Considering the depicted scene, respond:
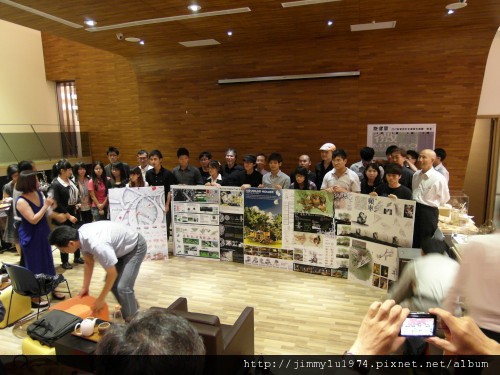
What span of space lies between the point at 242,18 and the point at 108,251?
4484 millimetres

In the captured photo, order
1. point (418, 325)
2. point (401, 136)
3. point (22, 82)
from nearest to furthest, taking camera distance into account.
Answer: point (418, 325) → point (401, 136) → point (22, 82)

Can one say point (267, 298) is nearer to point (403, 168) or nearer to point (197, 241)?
point (197, 241)

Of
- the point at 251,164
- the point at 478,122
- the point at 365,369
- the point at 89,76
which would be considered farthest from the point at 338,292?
the point at 89,76

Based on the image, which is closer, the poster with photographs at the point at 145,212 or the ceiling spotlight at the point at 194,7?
the ceiling spotlight at the point at 194,7

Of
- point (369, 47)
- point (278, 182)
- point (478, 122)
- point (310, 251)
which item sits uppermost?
point (369, 47)

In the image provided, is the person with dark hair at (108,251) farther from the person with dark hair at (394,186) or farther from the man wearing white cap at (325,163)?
the man wearing white cap at (325,163)

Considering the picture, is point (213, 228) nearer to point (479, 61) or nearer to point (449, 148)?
point (449, 148)

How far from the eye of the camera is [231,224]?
17.9 feet

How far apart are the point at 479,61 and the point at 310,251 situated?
16.8 feet

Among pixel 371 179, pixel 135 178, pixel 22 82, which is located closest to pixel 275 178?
pixel 371 179

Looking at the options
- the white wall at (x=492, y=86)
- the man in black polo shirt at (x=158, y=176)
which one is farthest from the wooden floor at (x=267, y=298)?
the white wall at (x=492, y=86)

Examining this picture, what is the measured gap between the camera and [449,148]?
22.5 ft

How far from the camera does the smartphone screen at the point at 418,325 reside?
117cm

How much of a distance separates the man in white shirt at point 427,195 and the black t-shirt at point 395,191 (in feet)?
0.62
